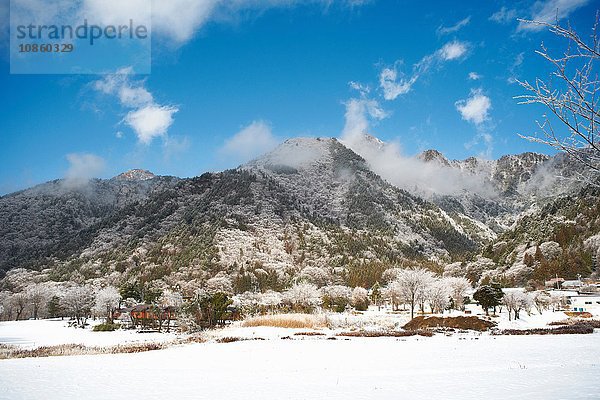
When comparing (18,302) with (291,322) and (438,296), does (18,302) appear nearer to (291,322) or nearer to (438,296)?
(291,322)

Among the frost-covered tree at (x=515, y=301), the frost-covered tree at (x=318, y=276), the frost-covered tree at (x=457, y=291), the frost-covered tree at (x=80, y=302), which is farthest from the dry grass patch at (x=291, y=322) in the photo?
the frost-covered tree at (x=318, y=276)

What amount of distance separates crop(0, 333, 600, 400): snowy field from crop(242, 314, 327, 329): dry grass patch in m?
22.2

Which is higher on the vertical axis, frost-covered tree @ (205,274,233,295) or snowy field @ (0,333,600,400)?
snowy field @ (0,333,600,400)

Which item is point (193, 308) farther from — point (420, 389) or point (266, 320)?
point (420, 389)

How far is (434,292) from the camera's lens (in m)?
69.9

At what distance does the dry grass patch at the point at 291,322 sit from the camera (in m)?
41.3

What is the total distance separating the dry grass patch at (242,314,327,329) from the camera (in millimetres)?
41281

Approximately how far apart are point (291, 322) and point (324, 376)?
29721mm

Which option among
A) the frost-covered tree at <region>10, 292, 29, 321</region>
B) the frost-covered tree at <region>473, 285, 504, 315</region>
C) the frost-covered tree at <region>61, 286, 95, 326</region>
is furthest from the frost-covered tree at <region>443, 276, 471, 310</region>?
the frost-covered tree at <region>10, 292, 29, 321</region>

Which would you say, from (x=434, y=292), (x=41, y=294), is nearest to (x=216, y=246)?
(x=41, y=294)

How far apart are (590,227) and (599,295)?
61.7 m

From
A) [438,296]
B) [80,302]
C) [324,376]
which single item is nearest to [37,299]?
[80,302]

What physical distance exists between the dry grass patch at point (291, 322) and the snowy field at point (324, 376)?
22193 mm

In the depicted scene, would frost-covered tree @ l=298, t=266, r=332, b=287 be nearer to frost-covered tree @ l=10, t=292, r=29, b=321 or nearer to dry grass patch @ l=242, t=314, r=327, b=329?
frost-covered tree @ l=10, t=292, r=29, b=321
